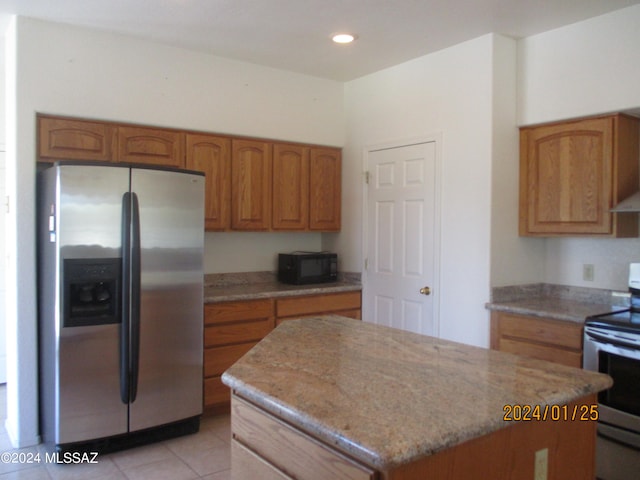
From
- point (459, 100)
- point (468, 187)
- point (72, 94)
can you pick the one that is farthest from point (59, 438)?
point (459, 100)

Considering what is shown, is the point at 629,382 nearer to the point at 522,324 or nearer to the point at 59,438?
the point at 522,324

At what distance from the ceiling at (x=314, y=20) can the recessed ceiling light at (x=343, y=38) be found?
51 mm

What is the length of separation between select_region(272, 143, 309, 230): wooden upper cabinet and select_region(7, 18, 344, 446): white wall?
130 millimetres

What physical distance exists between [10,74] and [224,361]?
2305 mm

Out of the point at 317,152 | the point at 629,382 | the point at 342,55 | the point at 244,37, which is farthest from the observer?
the point at 317,152

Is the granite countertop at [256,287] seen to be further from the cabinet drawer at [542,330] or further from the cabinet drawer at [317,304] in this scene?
the cabinet drawer at [542,330]

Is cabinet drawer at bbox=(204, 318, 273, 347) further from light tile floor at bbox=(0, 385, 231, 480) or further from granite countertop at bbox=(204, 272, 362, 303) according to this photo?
light tile floor at bbox=(0, 385, 231, 480)

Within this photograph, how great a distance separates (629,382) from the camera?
8.26 ft

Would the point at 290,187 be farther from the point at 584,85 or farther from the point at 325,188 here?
the point at 584,85

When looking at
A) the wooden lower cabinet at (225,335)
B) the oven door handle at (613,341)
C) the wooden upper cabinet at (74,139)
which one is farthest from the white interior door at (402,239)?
the wooden upper cabinet at (74,139)

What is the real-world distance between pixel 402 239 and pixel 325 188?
0.88 meters

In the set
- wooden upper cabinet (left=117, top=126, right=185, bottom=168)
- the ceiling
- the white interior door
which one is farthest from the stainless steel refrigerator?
the white interior door
